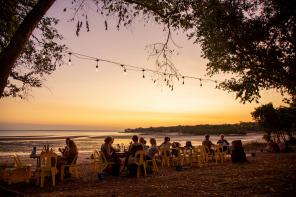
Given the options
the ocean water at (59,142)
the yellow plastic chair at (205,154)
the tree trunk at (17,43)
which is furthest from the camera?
the ocean water at (59,142)

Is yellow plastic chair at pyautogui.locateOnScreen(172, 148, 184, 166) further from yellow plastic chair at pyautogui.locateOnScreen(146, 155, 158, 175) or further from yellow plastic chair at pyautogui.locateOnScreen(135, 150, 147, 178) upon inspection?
yellow plastic chair at pyautogui.locateOnScreen(135, 150, 147, 178)

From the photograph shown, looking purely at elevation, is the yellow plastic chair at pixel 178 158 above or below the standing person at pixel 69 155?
below

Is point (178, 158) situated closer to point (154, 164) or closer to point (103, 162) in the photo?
point (154, 164)

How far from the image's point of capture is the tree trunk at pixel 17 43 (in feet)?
22.1

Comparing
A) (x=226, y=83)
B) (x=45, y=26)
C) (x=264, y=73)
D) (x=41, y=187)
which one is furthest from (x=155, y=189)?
(x=226, y=83)

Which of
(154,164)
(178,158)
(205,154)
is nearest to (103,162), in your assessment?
(154,164)

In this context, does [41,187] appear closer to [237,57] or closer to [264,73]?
[237,57]

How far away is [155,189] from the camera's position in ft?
31.3

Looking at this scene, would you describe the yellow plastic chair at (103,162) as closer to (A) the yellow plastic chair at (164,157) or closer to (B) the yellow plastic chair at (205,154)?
(A) the yellow plastic chair at (164,157)

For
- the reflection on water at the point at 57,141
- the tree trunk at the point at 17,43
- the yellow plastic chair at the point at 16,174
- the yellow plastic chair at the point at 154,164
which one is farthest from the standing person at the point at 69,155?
the reflection on water at the point at 57,141

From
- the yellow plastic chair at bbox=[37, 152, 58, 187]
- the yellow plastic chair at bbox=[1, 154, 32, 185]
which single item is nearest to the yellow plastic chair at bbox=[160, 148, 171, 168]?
the yellow plastic chair at bbox=[37, 152, 58, 187]

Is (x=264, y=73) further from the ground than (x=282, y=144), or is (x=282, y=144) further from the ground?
(x=264, y=73)

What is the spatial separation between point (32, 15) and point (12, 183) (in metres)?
6.71

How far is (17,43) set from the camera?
6.88 metres
